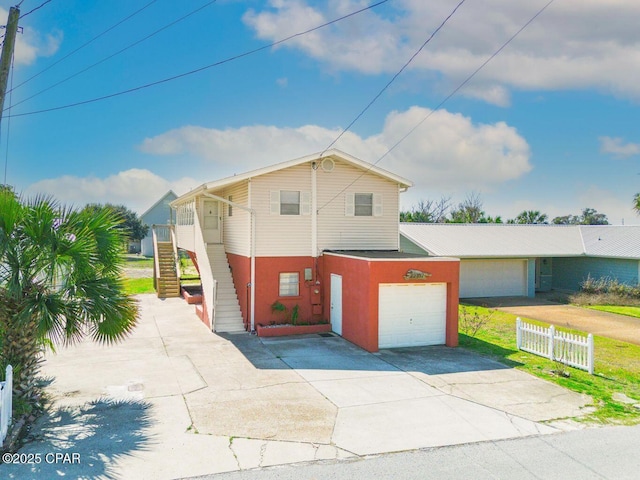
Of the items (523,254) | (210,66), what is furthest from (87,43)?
(523,254)

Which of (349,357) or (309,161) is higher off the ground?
(309,161)

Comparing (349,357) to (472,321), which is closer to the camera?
(349,357)

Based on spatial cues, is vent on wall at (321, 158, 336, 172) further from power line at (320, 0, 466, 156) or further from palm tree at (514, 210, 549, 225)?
palm tree at (514, 210, 549, 225)

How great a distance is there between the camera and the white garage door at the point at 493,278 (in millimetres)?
25812

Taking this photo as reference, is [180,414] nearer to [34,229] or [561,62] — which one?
[34,229]

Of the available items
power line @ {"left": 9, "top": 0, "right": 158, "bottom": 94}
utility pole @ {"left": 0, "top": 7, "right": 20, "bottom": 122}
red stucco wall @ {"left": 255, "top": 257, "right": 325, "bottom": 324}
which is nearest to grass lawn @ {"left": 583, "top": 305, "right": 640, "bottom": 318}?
red stucco wall @ {"left": 255, "top": 257, "right": 325, "bottom": 324}

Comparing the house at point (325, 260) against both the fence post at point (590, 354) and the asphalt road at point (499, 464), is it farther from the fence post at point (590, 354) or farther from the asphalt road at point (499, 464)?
the asphalt road at point (499, 464)

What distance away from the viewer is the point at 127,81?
1631 cm

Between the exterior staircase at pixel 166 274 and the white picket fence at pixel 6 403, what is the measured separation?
1687 centimetres

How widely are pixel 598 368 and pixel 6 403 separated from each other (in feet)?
43.6

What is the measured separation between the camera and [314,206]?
1684cm

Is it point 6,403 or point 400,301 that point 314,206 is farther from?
point 6,403

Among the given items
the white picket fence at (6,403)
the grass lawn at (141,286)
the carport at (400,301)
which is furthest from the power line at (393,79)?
the grass lawn at (141,286)

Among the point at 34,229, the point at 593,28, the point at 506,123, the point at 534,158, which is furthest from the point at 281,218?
the point at 534,158
